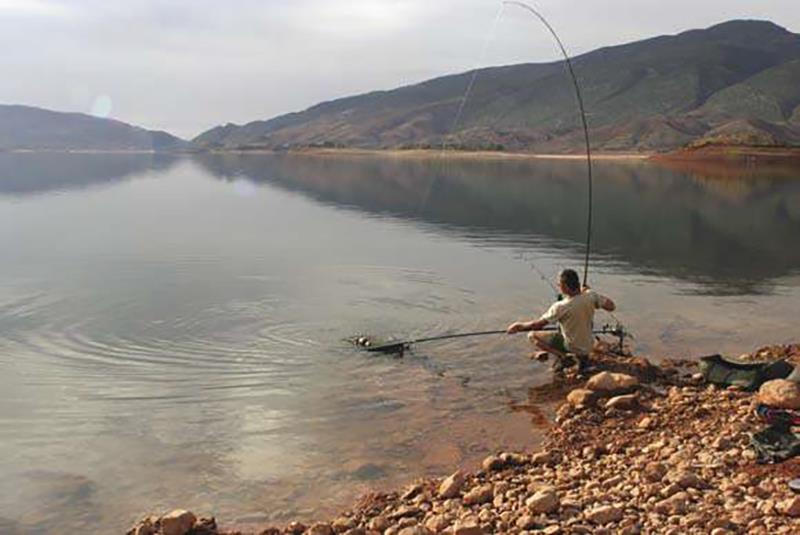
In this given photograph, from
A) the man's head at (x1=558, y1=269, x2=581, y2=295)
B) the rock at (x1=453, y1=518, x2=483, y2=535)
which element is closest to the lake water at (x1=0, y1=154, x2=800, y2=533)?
the man's head at (x1=558, y1=269, x2=581, y2=295)

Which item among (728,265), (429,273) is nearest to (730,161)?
(728,265)

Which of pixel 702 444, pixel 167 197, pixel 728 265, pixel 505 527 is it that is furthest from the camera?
pixel 167 197

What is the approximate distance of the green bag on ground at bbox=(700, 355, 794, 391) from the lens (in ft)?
32.8

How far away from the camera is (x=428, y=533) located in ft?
21.8

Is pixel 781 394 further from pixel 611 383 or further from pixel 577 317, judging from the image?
pixel 577 317

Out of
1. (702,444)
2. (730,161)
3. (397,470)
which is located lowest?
(397,470)

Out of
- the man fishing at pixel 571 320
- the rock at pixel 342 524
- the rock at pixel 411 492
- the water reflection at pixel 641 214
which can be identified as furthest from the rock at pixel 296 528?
the water reflection at pixel 641 214

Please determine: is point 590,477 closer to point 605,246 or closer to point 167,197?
point 605,246

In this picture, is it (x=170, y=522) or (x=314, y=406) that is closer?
(x=170, y=522)

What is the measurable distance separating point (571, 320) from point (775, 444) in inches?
164

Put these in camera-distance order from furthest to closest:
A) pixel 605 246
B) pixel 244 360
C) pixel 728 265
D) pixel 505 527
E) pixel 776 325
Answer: pixel 605 246
pixel 728 265
pixel 776 325
pixel 244 360
pixel 505 527

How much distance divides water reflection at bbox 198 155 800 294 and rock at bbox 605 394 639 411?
10352 mm

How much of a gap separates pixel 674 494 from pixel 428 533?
2.07 meters

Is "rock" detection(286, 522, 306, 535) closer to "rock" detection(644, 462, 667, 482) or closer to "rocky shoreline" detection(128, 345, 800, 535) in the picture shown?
"rocky shoreline" detection(128, 345, 800, 535)
